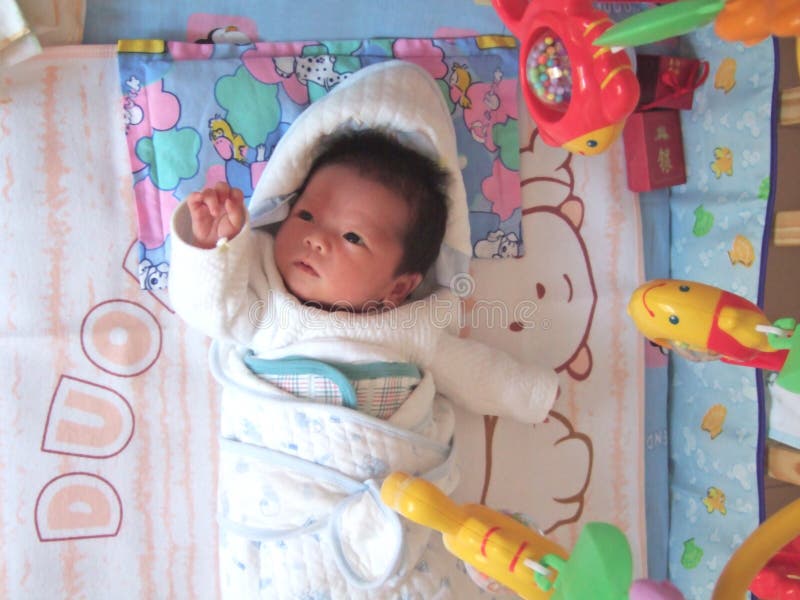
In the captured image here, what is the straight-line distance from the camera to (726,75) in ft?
4.44

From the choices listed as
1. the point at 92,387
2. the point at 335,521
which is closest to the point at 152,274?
the point at 92,387

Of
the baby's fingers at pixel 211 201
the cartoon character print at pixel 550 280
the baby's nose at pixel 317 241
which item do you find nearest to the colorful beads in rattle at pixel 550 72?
the cartoon character print at pixel 550 280

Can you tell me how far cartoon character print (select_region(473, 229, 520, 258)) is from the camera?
1392mm

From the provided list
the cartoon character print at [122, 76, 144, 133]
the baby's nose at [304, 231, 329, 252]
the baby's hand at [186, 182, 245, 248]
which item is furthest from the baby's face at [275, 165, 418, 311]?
the cartoon character print at [122, 76, 144, 133]

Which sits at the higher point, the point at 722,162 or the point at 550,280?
the point at 722,162

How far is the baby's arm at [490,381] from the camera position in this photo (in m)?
1.29

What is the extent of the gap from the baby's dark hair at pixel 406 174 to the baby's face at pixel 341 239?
0.02 m

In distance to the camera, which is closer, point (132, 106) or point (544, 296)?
point (132, 106)

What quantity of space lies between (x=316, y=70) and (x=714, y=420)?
3.29 ft

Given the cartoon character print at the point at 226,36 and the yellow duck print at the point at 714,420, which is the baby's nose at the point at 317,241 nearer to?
the cartoon character print at the point at 226,36

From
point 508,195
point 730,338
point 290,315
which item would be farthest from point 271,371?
point 730,338

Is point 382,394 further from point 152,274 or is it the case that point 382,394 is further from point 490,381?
point 152,274

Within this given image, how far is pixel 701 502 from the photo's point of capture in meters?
1.44

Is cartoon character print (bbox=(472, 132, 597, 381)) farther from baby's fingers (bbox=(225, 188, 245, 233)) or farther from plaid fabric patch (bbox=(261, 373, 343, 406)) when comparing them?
baby's fingers (bbox=(225, 188, 245, 233))
